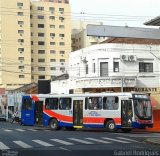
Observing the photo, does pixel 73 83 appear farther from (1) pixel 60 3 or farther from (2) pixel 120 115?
(1) pixel 60 3

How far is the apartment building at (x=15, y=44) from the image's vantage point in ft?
335

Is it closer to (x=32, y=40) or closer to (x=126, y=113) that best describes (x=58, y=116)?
(x=126, y=113)

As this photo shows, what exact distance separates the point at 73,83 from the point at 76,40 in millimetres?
69055

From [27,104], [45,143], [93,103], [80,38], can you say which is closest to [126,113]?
[93,103]

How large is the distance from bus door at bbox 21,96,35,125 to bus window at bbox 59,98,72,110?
346 centimetres

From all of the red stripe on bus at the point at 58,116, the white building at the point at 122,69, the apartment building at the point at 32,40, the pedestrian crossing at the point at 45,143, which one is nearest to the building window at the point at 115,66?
the white building at the point at 122,69

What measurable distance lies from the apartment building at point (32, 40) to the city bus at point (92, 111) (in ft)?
185

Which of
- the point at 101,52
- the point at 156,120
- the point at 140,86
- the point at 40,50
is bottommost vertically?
the point at 156,120

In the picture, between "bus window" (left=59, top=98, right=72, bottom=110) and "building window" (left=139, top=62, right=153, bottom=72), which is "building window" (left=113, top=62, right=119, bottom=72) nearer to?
"building window" (left=139, top=62, right=153, bottom=72)

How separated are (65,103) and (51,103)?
1.58m

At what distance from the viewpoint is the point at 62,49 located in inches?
4405

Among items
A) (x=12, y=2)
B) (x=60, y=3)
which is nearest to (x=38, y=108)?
(x=12, y=2)

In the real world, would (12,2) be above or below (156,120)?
above

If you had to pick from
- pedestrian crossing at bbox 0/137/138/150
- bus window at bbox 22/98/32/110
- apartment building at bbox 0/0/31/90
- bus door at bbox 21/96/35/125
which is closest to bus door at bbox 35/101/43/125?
bus door at bbox 21/96/35/125
